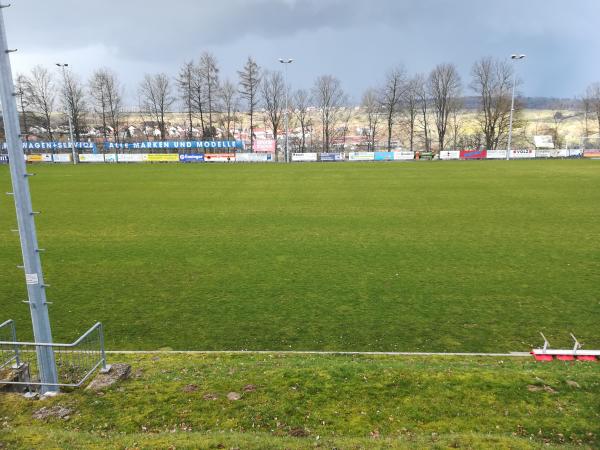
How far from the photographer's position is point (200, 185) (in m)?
33.1

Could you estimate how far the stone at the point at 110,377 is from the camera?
5926 mm

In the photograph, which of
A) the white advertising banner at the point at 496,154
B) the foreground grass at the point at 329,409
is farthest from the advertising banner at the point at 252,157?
the foreground grass at the point at 329,409

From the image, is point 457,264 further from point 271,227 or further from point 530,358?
point 271,227

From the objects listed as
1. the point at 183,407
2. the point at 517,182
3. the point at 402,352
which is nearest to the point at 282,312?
the point at 402,352

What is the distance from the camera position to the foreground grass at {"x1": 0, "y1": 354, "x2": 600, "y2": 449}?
461 centimetres

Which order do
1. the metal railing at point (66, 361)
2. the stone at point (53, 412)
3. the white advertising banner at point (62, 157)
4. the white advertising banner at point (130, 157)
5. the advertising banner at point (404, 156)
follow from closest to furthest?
the stone at point (53, 412) < the metal railing at point (66, 361) < the advertising banner at point (404, 156) < the white advertising banner at point (130, 157) < the white advertising banner at point (62, 157)

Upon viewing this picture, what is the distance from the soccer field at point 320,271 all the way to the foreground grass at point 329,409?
7.16ft

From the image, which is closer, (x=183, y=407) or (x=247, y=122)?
(x=183, y=407)

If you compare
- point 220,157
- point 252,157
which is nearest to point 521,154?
point 252,157

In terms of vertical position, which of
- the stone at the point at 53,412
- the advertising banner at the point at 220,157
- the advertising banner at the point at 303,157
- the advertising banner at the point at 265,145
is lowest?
the stone at the point at 53,412

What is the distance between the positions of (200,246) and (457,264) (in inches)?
366

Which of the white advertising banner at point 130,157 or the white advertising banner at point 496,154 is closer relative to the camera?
the white advertising banner at point 496,154

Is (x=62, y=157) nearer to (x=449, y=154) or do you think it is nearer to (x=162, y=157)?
(x=162, y=157)

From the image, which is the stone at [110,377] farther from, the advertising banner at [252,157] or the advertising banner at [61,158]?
the advertising banner at [61,158]
